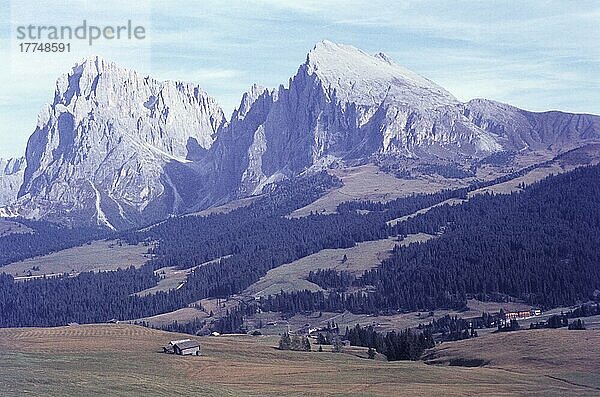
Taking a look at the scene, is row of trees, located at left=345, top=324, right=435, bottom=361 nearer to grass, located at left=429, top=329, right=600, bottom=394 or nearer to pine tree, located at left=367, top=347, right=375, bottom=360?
grass, located at left=429, top=329, right=600, bottom=394

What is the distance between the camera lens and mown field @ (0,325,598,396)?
10625cm

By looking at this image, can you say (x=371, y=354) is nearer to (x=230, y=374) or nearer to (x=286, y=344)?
(x=286, y=344)

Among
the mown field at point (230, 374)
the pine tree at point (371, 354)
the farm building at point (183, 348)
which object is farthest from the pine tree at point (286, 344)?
the farm building at point (183, 348)

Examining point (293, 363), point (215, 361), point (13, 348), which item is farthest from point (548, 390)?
point (13, 348)

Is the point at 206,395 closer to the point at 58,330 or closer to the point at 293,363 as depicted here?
the point at 293,363

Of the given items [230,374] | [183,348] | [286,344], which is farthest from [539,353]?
[183,348]

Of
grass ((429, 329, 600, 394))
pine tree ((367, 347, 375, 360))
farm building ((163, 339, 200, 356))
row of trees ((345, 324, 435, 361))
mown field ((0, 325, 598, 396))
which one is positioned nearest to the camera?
mown field ((0, 325, 598, 396))

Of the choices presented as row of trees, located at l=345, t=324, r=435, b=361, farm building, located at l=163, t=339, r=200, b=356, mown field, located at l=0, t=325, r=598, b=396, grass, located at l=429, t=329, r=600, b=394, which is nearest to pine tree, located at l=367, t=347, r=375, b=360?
row of trees, located at l=345, t=324, r=435, b=361

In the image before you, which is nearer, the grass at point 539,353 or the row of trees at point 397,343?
the grass at point 539,353

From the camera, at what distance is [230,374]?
126m

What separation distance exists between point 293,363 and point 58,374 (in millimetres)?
40140

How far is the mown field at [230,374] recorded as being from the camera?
349 feet

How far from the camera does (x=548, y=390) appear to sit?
386 ft

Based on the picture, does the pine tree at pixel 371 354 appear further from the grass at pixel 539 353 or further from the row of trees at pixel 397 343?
the grass at pixel 539 353
